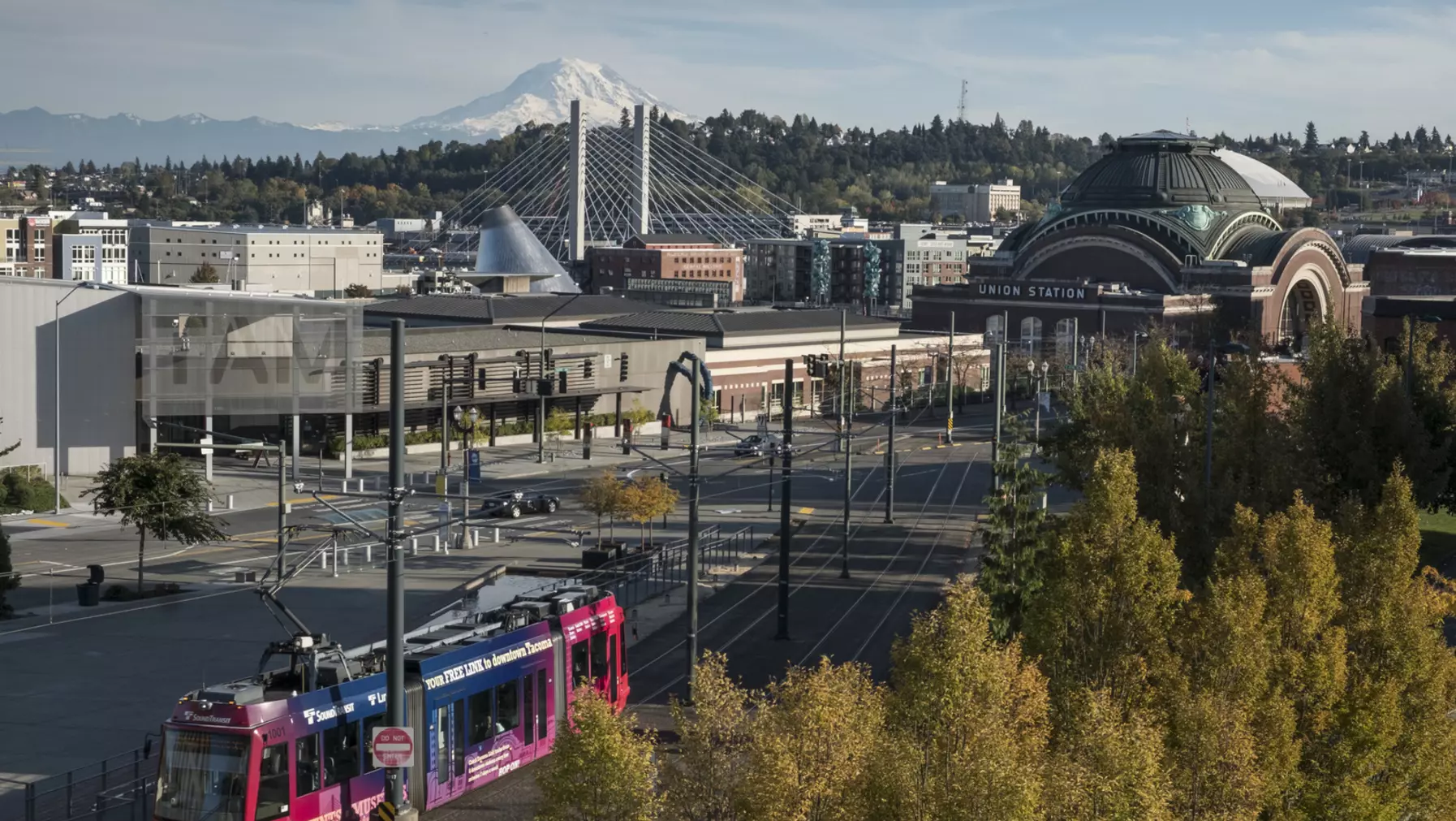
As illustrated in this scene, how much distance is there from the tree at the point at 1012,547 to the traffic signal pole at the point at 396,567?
517 inches

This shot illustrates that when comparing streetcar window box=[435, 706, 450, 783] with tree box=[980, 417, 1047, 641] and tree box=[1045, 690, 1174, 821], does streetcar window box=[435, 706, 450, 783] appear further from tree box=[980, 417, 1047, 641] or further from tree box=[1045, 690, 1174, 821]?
tree box=[980, 417, 1047, 641]

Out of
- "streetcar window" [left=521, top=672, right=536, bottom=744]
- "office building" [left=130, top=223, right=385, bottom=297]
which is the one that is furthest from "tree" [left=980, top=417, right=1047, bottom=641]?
"office building" [left=130, top=223, right=385, bottom=297]

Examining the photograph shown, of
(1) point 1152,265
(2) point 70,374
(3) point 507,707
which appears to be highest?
(1) point 1152,265

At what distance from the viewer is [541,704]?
1035 inches

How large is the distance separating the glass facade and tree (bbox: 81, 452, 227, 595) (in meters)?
17.6

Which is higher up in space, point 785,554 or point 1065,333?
point 1065,333

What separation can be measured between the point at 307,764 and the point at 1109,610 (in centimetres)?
1135

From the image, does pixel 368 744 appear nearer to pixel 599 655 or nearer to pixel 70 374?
pixel 599 655

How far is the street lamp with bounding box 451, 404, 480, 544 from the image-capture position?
52.3 m

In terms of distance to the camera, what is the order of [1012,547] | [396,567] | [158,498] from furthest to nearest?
[158,498], [1012,547], [396,567]

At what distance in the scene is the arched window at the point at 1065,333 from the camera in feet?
374

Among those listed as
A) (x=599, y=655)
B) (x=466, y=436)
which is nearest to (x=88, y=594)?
(x=599, y=655)

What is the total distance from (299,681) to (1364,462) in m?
33.2

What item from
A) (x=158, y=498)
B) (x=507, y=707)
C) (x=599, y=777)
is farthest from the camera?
(x=158, y=498)
